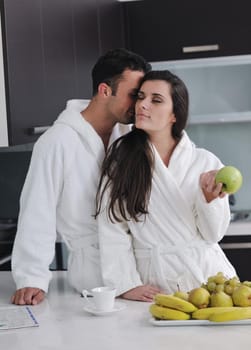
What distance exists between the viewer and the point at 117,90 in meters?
2.56

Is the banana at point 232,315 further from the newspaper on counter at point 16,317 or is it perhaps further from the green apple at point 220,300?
the newspaper on counter at point 16,317

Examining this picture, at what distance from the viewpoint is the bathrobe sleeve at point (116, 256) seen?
2.38m

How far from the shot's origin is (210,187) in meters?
2.31

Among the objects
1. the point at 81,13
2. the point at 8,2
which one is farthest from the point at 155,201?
the point at 81,13

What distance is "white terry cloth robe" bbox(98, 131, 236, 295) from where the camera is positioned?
239cm

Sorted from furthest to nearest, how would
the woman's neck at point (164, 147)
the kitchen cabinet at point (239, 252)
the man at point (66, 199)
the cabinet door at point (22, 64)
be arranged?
the kitchen cabinet at point (239, 252), the cabinet door at point (22, 64), the woman's neck at point (164, 147), the man at point (66, 199)

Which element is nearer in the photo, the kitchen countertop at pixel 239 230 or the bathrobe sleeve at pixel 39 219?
the bathrobe sleeve at pixel 39 219

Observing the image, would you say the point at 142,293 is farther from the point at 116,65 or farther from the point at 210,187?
the point at 116,65

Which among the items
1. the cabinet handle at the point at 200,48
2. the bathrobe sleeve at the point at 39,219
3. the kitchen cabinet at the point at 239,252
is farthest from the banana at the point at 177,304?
the cabinet handle at the point at 200,48

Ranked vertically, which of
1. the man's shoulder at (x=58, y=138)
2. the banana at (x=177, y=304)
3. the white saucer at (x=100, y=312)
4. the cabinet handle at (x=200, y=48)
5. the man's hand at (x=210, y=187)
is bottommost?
the white saucer at (x=100, y=312)

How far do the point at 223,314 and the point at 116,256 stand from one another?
0.54 m

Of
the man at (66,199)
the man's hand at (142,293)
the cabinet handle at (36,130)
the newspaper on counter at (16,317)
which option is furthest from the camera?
the cabinet handle at (36,130)

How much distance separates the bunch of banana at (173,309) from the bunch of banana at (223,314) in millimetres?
21

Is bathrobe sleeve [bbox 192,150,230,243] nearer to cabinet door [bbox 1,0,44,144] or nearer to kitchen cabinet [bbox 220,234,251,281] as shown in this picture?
cabinet door [bbox 1,0,44,144]
